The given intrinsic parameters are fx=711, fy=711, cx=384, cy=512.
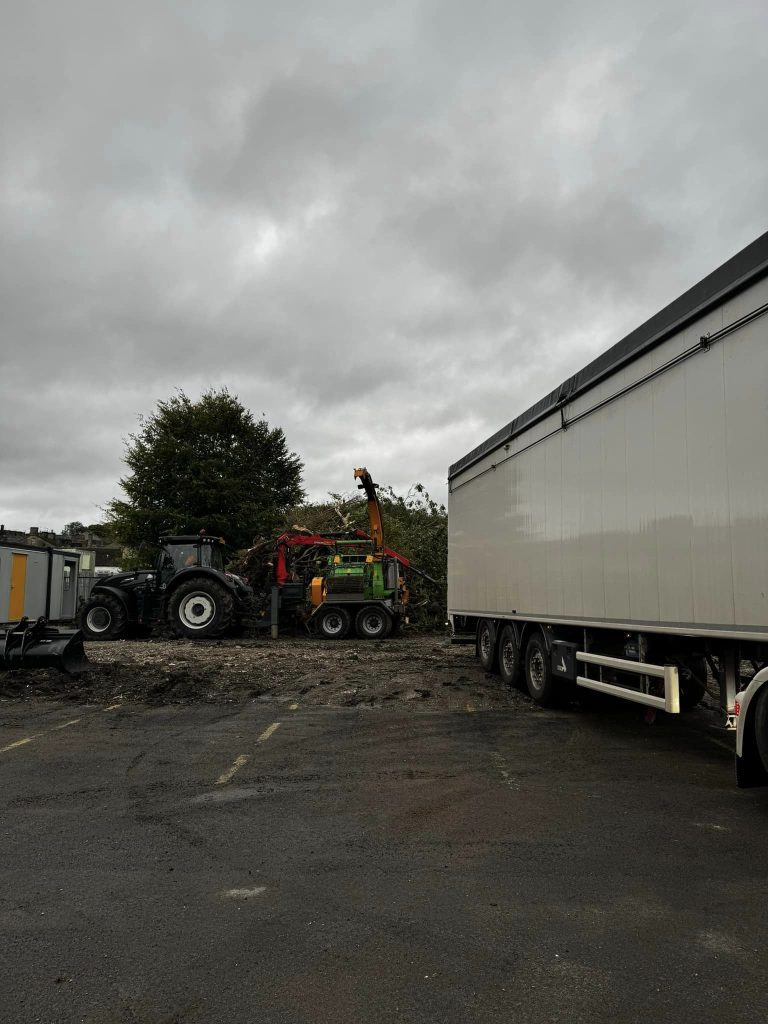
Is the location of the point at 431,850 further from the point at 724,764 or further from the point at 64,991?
the point at 724,764

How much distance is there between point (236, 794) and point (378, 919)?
239 cm

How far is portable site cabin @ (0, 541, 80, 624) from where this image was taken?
36.5ft

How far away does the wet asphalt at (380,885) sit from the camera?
2.76 meters

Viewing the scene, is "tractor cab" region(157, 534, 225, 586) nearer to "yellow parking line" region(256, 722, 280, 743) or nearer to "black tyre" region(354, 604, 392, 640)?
"black tyre" region(354, 604, 392, 640)

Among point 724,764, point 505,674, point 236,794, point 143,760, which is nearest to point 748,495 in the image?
point 724,764

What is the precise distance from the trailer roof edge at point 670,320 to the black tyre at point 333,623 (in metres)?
11.7

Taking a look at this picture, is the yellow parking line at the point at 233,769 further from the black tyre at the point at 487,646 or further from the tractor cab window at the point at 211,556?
the tractor cab window at the point at 211,556

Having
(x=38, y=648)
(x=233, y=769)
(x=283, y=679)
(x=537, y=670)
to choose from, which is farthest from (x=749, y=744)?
(x=38, y=648)

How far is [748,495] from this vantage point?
5023 mm

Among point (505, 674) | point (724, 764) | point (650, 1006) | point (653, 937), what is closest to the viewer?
point (650, 1006)

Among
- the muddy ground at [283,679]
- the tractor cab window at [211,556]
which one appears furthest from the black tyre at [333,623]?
the muddy ground at [283,679]

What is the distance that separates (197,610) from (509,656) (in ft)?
35.3

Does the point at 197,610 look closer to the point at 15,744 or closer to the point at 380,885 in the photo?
the point at 15,744

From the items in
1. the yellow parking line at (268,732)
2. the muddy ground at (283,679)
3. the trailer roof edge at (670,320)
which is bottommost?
the yellow parking line at (268,732)
